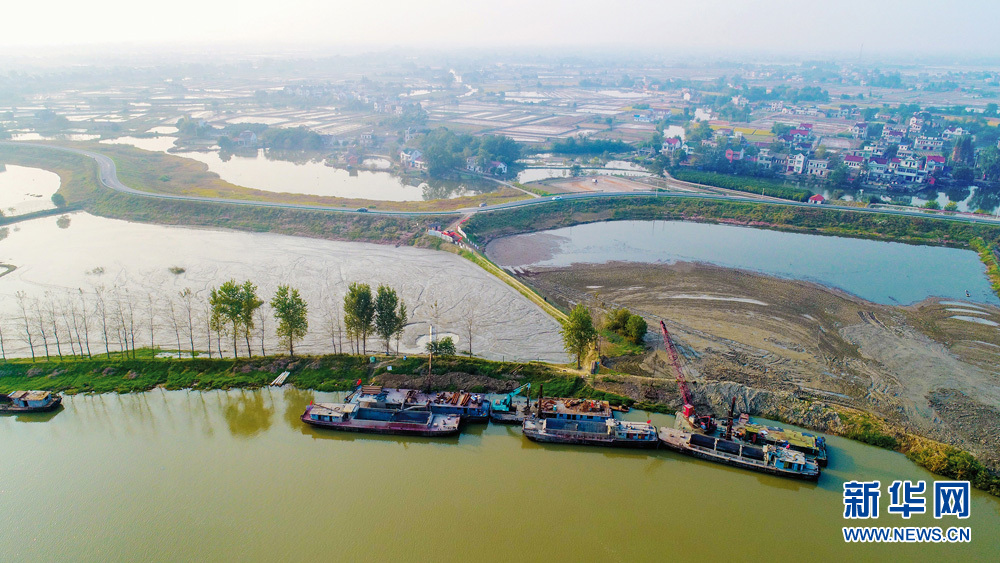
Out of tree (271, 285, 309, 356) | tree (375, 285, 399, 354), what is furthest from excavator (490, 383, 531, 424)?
tree (271, 285, 309, 356)

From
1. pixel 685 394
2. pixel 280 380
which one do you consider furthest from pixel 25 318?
pixel 685 394

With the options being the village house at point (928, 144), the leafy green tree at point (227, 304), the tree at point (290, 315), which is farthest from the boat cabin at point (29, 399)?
the village house at point (928, 144)

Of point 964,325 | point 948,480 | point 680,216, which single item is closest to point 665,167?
point 680,216

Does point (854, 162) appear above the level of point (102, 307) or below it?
above

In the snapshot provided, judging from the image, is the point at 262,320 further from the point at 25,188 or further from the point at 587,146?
the point at 587,146

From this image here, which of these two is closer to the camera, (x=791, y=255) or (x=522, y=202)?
(x=791, y=255)

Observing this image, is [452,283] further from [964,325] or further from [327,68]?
[327,68]
